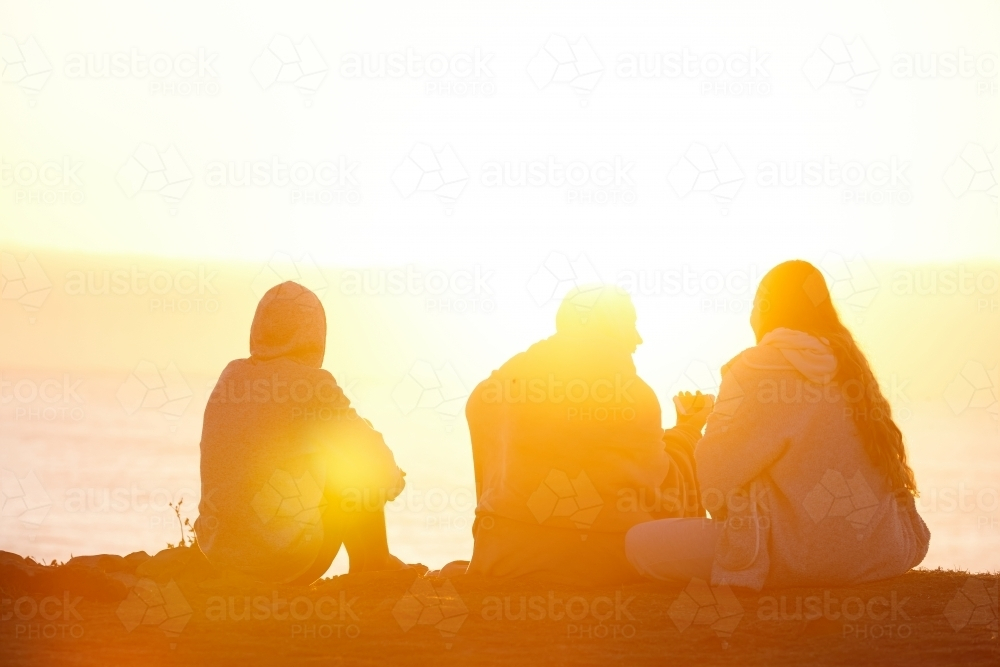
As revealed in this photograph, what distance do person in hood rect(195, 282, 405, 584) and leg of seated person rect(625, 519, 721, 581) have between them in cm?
139

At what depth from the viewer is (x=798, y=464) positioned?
7.00 m

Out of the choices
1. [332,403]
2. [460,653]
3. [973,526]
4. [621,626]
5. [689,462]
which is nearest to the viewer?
[460,653]

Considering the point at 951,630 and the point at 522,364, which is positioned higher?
the point at 522,364

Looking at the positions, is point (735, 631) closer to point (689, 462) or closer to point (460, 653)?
point (460, 653)

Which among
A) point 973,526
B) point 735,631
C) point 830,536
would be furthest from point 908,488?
point 973,526

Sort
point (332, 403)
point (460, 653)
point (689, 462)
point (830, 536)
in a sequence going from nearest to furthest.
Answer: point (460, 653) < point (830, 536) < point (332, 403) < point (689, 462)

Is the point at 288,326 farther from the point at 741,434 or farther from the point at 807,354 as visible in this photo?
the point at 807,354

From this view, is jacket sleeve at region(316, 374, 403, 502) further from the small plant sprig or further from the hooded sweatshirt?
the hooded sweatshirt

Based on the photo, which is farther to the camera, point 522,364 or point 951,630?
point 522,364

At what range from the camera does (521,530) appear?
7.71 metres

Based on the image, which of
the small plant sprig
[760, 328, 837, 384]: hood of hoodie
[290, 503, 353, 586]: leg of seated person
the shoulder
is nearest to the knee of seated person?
the shoulder

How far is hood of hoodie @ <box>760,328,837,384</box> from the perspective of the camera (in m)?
6.98

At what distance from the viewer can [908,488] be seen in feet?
23.6

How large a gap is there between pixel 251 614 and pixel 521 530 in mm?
1643
